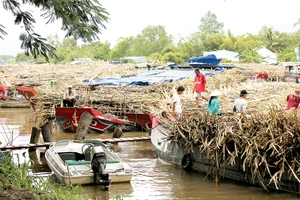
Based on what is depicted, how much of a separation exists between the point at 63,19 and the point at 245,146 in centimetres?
632

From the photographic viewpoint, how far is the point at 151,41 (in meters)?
103

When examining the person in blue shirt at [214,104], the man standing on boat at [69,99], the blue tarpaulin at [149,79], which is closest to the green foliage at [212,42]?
the blue tarpaulin at [149,79]

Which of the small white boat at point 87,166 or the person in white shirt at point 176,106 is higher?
the person in white shirt at point 176,106

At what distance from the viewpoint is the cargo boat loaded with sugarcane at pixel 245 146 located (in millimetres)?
11125

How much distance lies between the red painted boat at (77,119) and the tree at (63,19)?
47.6 ft

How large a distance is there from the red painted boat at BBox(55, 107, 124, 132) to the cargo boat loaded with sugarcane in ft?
26.7

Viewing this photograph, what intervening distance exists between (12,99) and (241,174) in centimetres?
2852

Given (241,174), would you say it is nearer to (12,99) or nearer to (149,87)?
(149,87)

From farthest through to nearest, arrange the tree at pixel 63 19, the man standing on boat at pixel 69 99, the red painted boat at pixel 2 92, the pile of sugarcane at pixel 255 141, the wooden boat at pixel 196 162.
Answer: the red painted boat at pixel 2 92 < the man standing on boat at pixel 69 99 < the wooden boat at pixel 196 162 < the pile of sugarcane at pixel 255 141 < the tree at pixel 63 19

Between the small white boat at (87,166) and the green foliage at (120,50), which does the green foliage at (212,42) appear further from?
the small white boat at (87,166)

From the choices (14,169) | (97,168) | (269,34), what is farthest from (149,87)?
(269,34)

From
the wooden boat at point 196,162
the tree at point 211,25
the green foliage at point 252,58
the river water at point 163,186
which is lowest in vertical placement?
the river water at point 163,186

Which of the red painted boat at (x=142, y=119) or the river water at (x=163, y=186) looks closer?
the river water at (x=163, y=186)

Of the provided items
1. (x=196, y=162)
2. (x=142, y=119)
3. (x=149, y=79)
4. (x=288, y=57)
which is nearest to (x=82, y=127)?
(x=196, y=162)
